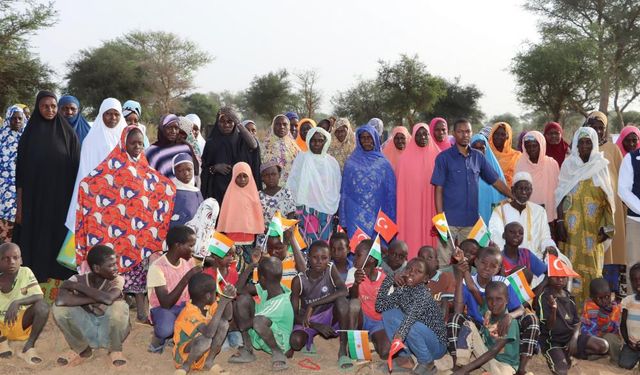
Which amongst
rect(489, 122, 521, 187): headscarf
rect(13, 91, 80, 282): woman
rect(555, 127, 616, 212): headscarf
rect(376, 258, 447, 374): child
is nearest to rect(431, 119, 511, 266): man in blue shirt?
rect(555, 127, 616, 212): headscarf

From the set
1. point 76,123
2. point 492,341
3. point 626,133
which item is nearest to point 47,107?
point 76,123

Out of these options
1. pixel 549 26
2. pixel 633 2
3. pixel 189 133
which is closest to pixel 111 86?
pixel 549 26

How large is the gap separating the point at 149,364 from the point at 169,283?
26.2 inches

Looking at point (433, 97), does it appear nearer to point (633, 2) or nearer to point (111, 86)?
point (633, 2)

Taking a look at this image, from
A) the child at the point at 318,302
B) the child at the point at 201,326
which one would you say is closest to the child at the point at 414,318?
the child at the point at 318,302

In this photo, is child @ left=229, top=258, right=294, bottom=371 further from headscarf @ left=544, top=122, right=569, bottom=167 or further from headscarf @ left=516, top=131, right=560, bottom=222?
headscarf @ left=544, top=122, right=569, bottom=167

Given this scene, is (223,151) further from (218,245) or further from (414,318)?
(414,318)

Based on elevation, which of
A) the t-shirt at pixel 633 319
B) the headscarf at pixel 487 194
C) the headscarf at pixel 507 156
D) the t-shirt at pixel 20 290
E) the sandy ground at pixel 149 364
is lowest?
the sandy ground at pixel 149 364

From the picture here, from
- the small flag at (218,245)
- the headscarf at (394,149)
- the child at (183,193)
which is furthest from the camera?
the headscarf at (394,149)

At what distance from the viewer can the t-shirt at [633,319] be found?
5047 millimetres

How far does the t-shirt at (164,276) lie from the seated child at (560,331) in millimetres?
3014

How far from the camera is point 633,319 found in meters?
5.07

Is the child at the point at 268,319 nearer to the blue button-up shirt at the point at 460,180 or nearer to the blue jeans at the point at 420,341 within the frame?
the blue jeans at the point at 420,341

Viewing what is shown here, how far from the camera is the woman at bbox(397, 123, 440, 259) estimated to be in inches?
271
